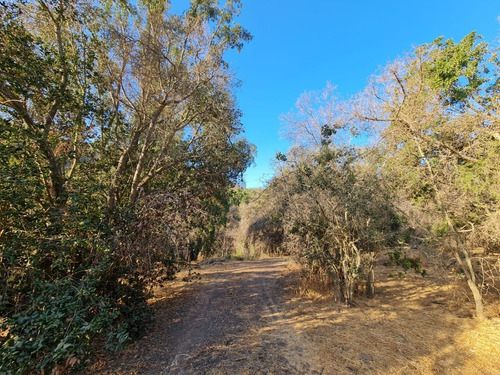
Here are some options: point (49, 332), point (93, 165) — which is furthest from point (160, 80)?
point (49, 332)

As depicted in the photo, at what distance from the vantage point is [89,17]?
535 cm

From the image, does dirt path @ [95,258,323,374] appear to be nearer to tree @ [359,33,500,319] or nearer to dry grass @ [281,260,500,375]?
dry grass @ [281,260,500,375]

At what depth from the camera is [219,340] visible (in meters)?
4.47

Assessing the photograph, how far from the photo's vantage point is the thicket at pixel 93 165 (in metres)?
2.68

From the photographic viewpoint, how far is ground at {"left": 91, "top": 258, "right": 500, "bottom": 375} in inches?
144

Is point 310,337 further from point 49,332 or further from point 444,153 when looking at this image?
point 444,153

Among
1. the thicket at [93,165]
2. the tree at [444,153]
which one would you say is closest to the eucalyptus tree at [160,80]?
the thicket at [93,165]

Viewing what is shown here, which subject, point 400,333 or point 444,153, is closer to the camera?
point 400,333

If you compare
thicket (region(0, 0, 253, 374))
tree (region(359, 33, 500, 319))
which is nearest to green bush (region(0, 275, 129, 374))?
thicket (region(0, 0, 253, 374))

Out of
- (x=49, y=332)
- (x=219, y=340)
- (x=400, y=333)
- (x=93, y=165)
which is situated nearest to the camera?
(x=49, y=332)

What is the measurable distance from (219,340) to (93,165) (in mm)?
5231

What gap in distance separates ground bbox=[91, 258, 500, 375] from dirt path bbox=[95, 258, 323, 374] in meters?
0.02

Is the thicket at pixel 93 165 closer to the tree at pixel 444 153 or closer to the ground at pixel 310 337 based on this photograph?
the ground at pixel 310 337

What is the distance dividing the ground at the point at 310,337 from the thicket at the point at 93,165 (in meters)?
0.97
